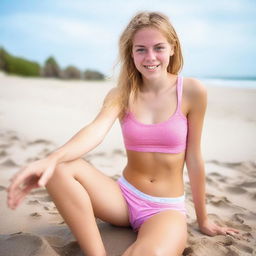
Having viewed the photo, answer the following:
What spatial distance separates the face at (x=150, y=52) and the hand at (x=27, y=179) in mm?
806

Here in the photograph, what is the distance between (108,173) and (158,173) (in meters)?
1.49

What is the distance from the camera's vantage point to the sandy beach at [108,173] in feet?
6.72

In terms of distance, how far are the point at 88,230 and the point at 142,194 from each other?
406 mm

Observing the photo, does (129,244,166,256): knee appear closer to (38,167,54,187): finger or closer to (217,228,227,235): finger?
(38,167,54,187): finger

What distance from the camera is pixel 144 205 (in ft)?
6.75

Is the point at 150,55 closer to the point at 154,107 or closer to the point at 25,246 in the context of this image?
the point at 154,107

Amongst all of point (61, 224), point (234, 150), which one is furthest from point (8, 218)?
point (234, 150)

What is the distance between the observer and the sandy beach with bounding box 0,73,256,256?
205 cm

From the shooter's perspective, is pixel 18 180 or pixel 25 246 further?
pixel 25 246

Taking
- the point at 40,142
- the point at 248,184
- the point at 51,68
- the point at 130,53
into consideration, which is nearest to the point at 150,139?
the point at 130,53

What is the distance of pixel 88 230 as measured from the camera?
1.82 m

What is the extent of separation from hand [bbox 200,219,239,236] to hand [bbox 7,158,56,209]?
111cm

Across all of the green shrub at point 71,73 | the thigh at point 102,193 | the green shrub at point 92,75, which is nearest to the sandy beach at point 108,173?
the thigh at point 102,193

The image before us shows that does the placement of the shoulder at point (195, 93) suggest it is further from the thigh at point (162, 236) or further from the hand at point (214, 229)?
the hand at point (214, 229)
